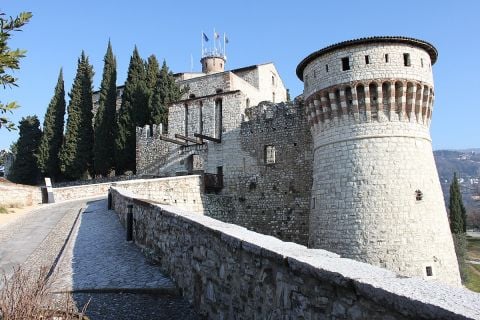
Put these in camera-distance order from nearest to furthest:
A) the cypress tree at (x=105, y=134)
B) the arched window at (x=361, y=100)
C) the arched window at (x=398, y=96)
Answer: the arched window at (x=398, y=96) < the arched window at (x=361, y=100) < the cypress tree at (x=105, y=134)

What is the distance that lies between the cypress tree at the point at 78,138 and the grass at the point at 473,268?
3003 centimetres

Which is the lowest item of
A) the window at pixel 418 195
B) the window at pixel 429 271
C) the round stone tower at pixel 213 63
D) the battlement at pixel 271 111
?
the window at pixel 429 271

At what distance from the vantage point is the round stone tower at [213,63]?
138 feet

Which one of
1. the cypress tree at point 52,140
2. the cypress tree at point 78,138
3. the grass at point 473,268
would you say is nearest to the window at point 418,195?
the grass at point 473,268

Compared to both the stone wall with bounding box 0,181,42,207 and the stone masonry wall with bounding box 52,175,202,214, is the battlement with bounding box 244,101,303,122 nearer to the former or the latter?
the stone masonry wall with bounding box 52,175,202,214

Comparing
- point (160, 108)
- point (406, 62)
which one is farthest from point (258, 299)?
point (160, 108)

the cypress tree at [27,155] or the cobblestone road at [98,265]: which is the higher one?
the cypress tree at [27,155]

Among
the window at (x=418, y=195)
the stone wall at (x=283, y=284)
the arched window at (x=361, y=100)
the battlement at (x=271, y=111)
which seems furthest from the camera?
the battlement at (x=271, y=111)

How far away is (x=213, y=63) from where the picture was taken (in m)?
41.9

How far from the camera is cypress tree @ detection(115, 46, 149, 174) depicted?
31984 mm

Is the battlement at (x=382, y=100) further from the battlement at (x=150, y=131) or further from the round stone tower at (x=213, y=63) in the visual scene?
the round stone tower at (x=213, y=63)

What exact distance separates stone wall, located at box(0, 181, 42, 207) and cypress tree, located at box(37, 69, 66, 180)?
52.4ft

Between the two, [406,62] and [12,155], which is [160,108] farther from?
[12,155]

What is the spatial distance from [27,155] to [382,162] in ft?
122
